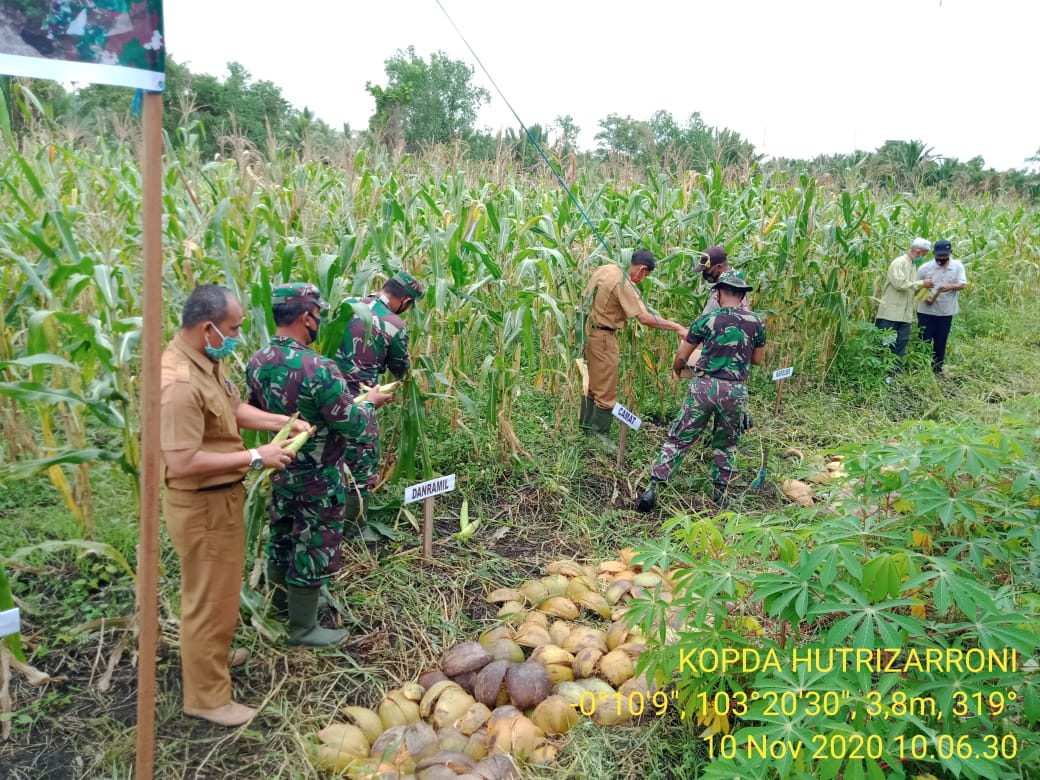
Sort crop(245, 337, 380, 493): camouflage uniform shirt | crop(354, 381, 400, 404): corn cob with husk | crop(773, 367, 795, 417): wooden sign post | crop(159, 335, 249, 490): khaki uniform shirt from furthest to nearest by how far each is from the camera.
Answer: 1. crop(773, 367, 795, 417): wooden sign post
2. crop(354, 381, 400, 404): corn cob with husk
3. crop(245, 337, 380, 493): camouflage uniform shirt
4. crop(159, 335, 249, 490): khaki uniform shirt

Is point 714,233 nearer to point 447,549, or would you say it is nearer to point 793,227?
point 793,227

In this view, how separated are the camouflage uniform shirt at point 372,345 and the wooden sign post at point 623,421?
167cm

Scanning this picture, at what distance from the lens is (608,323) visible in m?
5.46

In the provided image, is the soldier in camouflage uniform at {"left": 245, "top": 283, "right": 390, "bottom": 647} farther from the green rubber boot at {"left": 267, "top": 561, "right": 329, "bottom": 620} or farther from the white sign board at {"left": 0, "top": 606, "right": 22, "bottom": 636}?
the white sign board at {"left": 0, "top": 606, "right": 22, "bottom": 636}

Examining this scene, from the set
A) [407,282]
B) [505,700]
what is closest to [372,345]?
[407,282]

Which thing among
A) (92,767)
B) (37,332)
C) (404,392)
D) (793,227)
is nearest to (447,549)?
(404,392)

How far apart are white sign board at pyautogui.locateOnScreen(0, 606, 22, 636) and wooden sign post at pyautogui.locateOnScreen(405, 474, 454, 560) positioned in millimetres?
1663

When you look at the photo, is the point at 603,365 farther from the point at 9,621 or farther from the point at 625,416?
the point at 9,621

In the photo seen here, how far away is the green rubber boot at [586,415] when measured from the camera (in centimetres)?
583

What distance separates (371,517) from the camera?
14.0 feet

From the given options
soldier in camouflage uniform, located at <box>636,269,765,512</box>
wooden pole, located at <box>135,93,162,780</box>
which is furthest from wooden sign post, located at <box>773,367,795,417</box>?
wooden pole, located at <box>135,93,162,780</box>

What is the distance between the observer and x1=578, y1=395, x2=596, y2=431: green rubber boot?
5832mm

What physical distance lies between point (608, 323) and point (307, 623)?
3.19 m

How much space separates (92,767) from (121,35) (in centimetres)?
241
